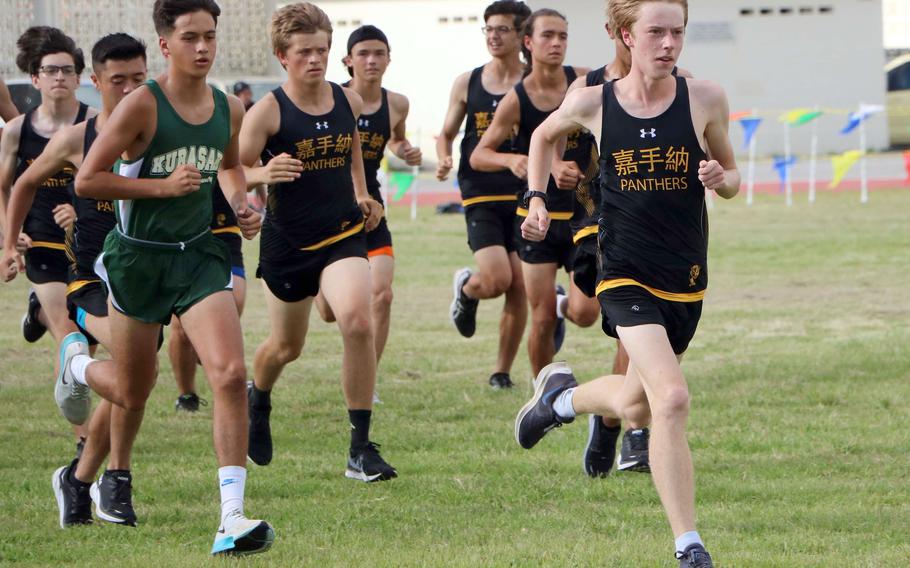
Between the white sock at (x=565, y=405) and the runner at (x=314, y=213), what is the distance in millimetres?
959

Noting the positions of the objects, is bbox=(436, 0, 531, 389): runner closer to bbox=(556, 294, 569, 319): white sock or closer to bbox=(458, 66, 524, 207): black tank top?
bbox=(458, 66, 524, 207): black tank top

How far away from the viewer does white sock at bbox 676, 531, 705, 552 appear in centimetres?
483

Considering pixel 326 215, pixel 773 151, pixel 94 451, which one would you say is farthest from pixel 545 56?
pixel 773 151

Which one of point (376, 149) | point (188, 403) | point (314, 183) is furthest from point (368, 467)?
point (376, 149)

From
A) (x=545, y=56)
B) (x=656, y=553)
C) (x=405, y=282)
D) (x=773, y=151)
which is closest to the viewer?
(x=656, y=553)

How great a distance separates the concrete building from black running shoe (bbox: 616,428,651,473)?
27.4 meters

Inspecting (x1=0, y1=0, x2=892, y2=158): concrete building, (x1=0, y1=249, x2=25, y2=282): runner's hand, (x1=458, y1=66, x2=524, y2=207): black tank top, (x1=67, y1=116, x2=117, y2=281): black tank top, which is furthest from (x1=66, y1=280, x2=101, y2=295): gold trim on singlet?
(x1=0, y1=0, x2=892, y2=158): concrete building

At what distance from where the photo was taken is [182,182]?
541 centimetres

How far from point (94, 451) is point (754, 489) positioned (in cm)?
292

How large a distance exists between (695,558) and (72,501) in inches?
108

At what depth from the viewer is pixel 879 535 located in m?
5.71

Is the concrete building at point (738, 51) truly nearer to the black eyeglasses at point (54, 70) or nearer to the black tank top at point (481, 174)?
the black tank top at point (481, 174)

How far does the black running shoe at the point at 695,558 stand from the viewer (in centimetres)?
477

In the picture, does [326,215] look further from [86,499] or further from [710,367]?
[710,367]
